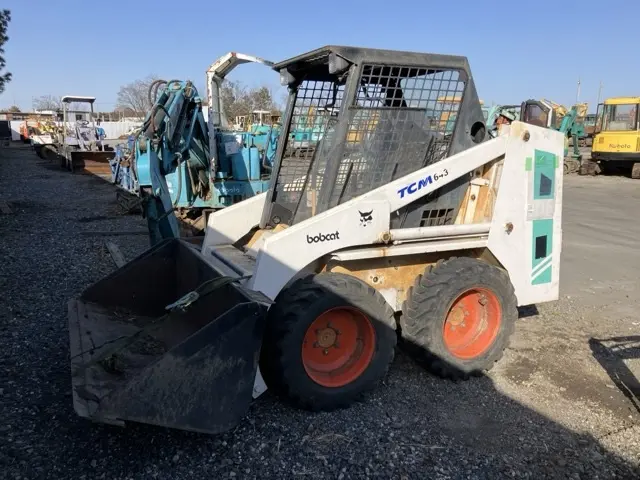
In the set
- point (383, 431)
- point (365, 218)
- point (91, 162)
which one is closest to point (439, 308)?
point (365, 218)

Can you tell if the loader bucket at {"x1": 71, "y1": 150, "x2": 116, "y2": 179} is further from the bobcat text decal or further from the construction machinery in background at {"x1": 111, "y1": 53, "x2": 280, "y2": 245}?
the bobcat text decal

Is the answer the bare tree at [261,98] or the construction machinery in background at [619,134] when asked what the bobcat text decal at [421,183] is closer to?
the construction machinery in background at [619,134]

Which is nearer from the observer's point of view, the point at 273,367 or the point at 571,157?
the point at 273,367

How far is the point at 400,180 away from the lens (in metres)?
3.59

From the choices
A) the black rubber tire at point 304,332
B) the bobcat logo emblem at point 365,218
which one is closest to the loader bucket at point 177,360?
the black rubber tire at point 304,332

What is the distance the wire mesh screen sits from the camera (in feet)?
13.8

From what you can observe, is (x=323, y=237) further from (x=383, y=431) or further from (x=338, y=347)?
(x=383, y=431)

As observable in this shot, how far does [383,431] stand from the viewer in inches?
125

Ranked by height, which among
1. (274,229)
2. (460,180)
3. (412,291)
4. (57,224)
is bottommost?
(57,224)

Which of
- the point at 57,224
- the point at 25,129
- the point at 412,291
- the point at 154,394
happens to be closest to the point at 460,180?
the point at 412,291

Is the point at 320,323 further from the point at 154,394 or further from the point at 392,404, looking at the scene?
the point at 154,394

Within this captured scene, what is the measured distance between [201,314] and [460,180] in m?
2.16

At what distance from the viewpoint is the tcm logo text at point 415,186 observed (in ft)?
11.8

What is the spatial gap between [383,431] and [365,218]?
131 centimetres
